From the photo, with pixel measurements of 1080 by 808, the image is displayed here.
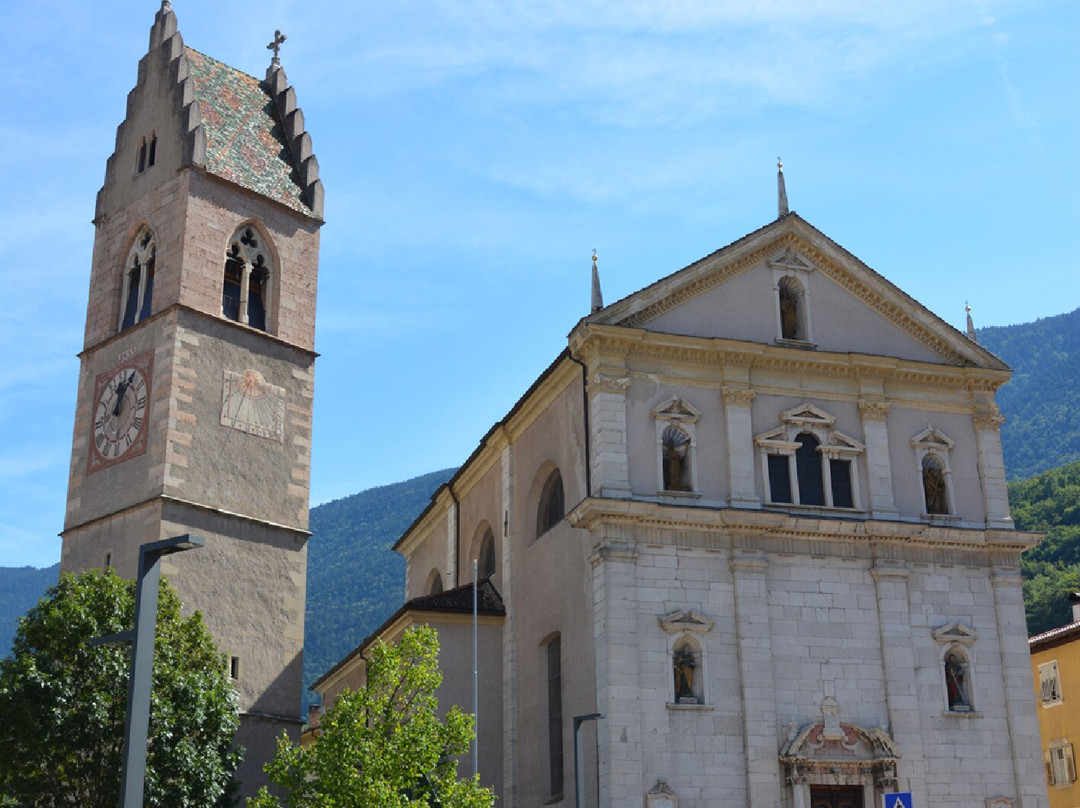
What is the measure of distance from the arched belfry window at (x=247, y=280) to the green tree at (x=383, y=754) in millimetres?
12367

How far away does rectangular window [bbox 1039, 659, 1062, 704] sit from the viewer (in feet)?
144

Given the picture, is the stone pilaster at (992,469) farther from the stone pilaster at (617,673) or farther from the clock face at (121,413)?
the clock face at (121,413)

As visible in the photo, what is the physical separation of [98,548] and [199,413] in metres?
4.29

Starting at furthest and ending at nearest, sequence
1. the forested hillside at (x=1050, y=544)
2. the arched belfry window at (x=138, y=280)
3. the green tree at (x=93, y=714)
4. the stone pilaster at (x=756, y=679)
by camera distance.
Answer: the forested hillside at (x=1050, y=544), the arched belfry window at (x=138, y=280), the stone pilaster at (x=756, y=679), the green tree at (x=93, y=714)

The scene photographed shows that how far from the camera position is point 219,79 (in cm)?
4009

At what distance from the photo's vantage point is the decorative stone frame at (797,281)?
34594 mm

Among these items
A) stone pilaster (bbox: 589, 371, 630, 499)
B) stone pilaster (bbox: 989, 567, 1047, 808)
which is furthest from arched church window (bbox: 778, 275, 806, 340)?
stone pilaster (bbox: 989, 567, 1047, 808)

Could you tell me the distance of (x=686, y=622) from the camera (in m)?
30.5

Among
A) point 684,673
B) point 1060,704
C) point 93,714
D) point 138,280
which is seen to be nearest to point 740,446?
point 684,673

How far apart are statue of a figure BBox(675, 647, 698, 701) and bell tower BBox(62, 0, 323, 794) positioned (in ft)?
33.3

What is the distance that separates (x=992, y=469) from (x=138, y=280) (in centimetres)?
2389

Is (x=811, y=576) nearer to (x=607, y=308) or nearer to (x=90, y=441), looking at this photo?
(x=607, y=308)

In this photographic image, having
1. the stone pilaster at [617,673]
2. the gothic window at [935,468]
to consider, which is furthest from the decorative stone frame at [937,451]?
the stone pilaster at [617,673]

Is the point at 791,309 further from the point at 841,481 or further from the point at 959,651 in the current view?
the point at 959,651
